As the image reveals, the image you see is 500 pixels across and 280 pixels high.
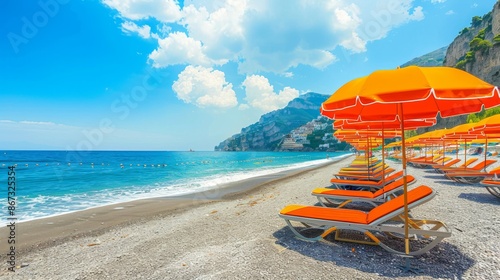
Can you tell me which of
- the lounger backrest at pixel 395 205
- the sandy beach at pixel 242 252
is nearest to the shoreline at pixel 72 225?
the sandy beach at pixel 242 252

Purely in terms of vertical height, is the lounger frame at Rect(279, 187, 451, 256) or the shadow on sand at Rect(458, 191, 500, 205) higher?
the lounger frame at Rect(279, 187, 451, 256)

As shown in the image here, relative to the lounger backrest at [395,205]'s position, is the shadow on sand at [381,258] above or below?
below

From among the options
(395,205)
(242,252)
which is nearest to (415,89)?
(395,205)

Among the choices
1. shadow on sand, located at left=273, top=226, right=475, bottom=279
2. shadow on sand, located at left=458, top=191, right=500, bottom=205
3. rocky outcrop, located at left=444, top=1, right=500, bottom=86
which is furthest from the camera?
rocky outcrop, located at left=444, top=1, right=500, bottom=86

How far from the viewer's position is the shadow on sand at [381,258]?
11.4ft

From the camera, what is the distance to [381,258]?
12.7ft

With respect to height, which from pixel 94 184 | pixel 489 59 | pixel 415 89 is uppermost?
pixel 489 59

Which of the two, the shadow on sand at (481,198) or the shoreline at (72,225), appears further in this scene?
the shadow on sand at (481,198)

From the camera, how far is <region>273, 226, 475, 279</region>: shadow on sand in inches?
136

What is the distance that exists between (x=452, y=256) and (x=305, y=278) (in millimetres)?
2435

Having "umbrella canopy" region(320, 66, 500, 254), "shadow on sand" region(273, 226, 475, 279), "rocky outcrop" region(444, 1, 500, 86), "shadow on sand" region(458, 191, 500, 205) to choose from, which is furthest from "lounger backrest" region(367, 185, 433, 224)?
"rocky outcrop" region(444, 1, 500, 86)

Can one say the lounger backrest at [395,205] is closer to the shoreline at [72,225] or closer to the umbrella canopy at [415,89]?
the umbrella canopy at [415,89]

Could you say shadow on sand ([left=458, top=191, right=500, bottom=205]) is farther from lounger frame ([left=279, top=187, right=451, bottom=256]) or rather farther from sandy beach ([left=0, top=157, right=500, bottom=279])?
lounger frame ([left=279, top=187, right=451, bottom=256])

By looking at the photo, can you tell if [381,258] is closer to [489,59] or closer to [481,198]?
[481,198]
